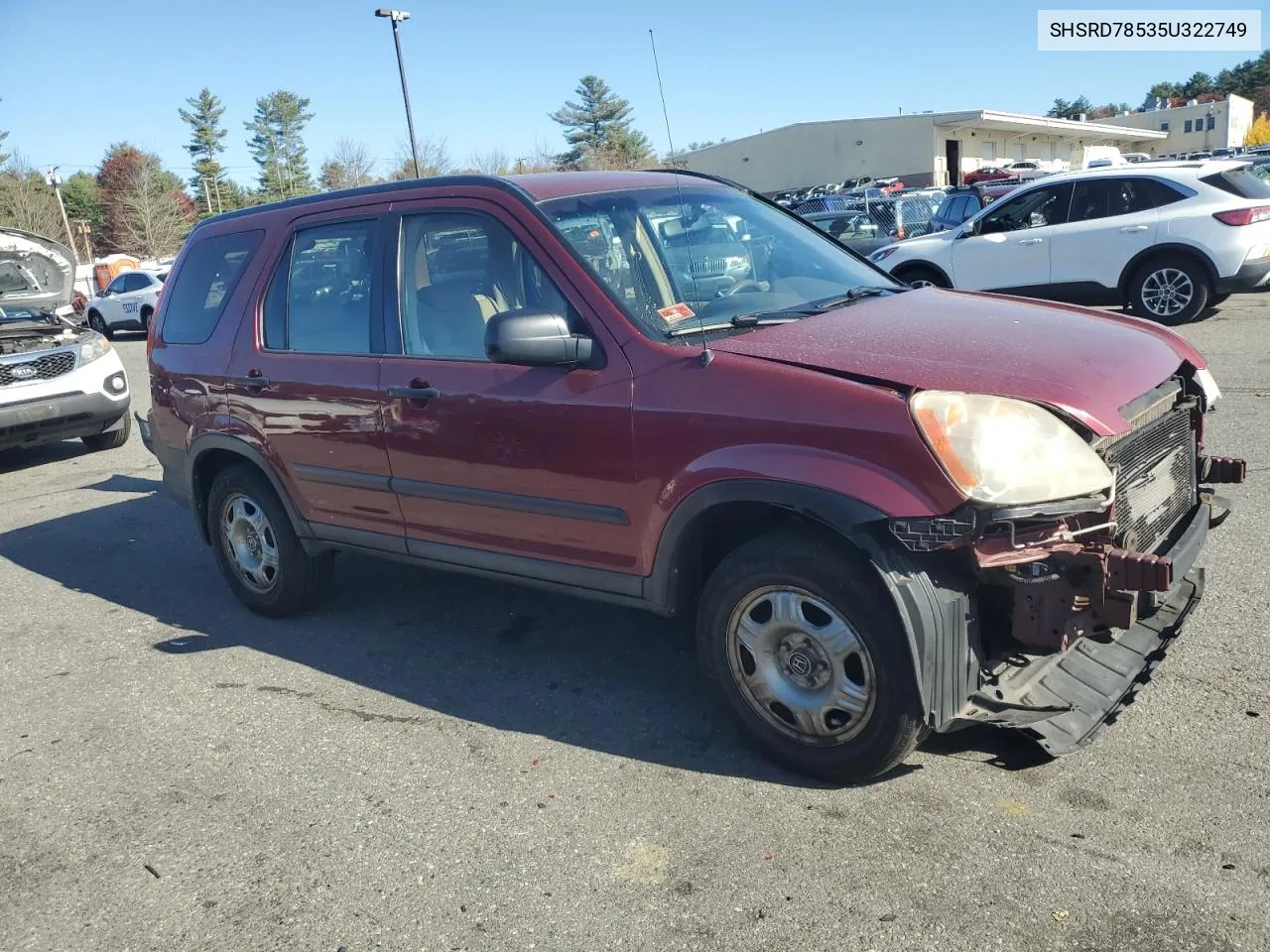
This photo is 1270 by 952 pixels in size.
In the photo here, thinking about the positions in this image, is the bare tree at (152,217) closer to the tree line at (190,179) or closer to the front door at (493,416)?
the tree line at (190,179)

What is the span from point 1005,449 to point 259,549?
3.76 metres

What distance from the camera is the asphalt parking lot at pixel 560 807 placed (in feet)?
8.95

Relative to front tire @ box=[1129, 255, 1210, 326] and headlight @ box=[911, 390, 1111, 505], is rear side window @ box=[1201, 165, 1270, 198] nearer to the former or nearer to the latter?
front tire @ box=[1129, 255, 1210, 326]

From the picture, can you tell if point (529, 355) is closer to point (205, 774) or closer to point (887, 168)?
point (205, 774)

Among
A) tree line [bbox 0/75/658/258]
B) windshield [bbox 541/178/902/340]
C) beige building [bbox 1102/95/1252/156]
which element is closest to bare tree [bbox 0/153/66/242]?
tree line [bbox 0/75/658/258]

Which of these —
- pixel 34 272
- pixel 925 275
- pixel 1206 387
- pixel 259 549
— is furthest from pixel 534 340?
pixel 925 275

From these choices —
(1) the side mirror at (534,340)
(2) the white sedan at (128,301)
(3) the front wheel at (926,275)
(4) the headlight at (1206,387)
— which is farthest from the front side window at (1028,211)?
(2) the white sedan at (128,301)

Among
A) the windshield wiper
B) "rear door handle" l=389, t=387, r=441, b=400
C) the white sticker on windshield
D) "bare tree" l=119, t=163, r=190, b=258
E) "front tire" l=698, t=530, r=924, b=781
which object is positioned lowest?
"front tire" l=698, t=530, r=924, b=781

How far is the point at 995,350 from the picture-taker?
322 cm

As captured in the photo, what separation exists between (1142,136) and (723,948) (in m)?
84.0

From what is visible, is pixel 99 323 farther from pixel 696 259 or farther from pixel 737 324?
pixel 737 324

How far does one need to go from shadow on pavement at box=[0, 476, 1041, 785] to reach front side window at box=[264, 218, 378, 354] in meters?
1.37

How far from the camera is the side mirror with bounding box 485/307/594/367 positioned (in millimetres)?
3459

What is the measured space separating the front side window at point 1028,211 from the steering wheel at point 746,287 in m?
8.98
